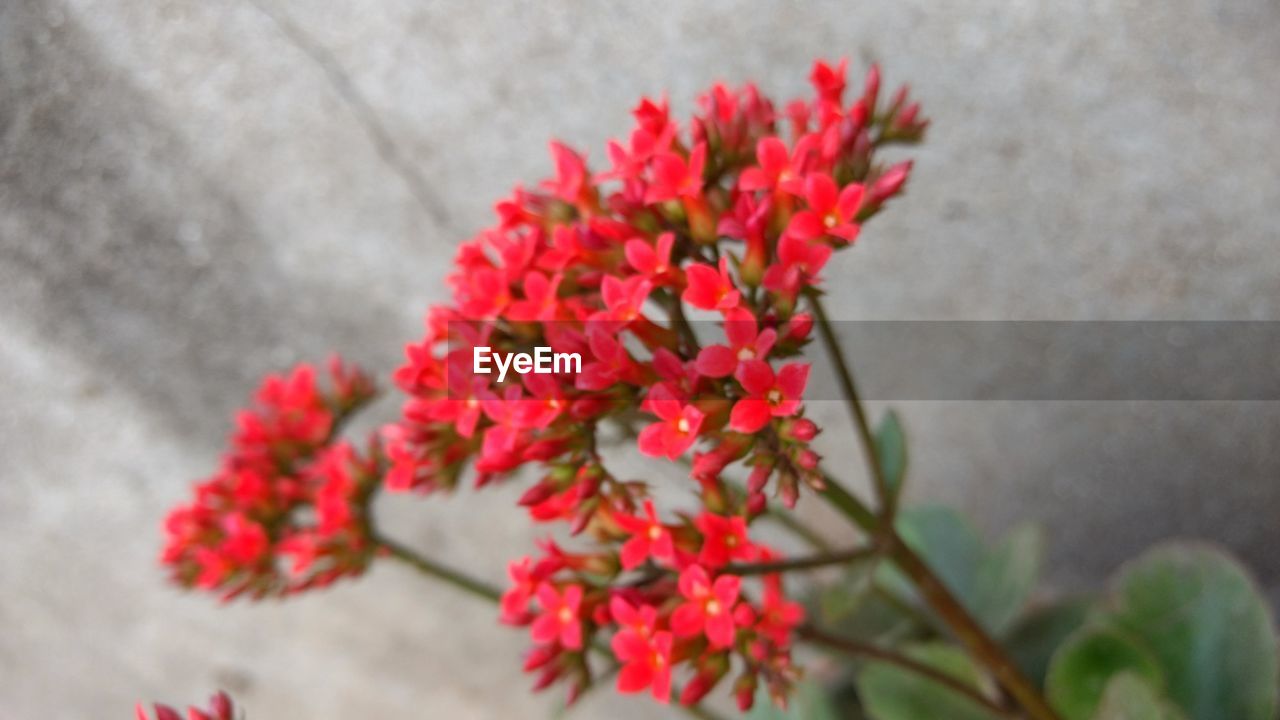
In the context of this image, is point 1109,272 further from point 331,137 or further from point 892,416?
point 331,137

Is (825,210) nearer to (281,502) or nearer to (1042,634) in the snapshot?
(281,502)

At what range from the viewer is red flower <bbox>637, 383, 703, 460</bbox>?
0.50 metres

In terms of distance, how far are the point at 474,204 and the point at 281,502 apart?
327 millimetres

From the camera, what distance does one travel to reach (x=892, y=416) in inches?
27.7

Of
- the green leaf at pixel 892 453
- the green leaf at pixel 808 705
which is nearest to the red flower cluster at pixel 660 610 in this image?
the green leaf at pixel 892 453

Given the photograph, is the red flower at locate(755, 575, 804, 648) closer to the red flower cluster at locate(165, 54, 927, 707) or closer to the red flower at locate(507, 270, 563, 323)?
the red flower cluster at locate(165, 54, 927, 707)

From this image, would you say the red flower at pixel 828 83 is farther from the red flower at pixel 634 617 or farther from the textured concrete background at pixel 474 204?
the red flower at pixel 634 617

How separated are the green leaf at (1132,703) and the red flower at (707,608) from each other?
30 cm

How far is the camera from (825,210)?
0.54 m

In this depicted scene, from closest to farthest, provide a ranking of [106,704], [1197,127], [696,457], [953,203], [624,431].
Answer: [696,457], [624,431], [1197,127], [953,203], [106,704]

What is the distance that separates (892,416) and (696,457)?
23cm

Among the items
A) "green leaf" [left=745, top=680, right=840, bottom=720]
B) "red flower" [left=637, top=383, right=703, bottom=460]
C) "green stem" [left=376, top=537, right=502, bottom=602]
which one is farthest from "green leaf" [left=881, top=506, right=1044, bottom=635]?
"red flower" [left=637, top=383, right=703, bottom=460]

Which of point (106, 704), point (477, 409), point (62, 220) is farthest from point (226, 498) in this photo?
point (106, 704)

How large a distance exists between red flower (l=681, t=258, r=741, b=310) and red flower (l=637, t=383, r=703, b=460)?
2.1 inches
